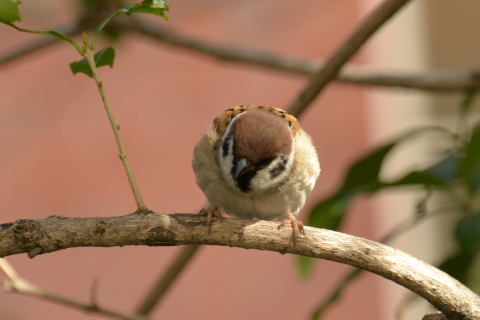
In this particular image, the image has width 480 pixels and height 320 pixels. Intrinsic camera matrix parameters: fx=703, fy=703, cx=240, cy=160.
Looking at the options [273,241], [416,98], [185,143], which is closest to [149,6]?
[273,241]

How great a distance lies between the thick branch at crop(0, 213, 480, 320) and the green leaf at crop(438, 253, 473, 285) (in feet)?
1.79

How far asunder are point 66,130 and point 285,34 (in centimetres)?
95

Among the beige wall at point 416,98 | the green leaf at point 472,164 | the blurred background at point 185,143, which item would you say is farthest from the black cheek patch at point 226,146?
the beige wall at point 416,98

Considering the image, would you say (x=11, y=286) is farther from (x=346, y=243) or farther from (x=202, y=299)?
(x=202, y=299)

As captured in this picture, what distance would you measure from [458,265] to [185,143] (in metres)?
1.47

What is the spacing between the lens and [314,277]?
2.77 m

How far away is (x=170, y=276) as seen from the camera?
1.40m

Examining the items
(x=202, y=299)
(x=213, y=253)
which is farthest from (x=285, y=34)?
(x=202, y=299)

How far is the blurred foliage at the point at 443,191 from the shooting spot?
1370 millimetres

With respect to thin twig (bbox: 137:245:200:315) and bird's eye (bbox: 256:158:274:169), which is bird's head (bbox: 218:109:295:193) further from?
thin twig (bbox: 137:245:200:315)

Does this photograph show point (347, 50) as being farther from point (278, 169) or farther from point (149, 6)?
point (149, 6)

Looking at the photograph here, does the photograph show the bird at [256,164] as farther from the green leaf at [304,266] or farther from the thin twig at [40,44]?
the thin twig at [40,44]

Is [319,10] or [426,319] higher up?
[319,10]

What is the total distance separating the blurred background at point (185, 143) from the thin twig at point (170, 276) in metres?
1.13
